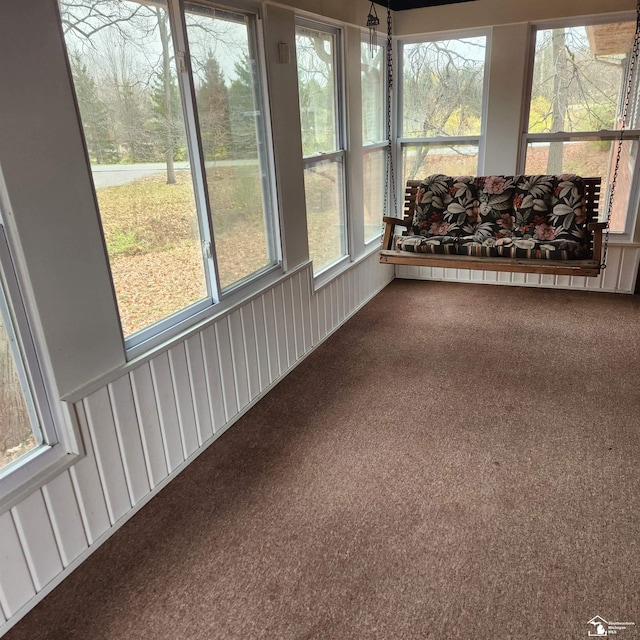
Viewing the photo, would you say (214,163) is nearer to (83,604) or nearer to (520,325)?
(83,604)

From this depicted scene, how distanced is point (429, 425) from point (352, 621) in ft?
3.79

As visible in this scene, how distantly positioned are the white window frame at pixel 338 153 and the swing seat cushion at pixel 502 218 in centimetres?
51

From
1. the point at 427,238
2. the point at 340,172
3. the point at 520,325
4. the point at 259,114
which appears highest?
the point at 259,114

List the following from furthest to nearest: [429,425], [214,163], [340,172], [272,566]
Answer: [340,172] < [429,425] < [214,163] < [272,566]

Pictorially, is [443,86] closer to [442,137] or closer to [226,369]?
[442,137]

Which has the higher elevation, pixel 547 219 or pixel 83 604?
pixel 547 219

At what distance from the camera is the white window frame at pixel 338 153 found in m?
3.31

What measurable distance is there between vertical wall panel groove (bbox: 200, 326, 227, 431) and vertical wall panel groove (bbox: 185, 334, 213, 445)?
0.02 meters

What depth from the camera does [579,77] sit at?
391 centimetres

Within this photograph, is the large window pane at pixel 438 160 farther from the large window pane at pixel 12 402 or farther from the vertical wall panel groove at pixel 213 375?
the large window pane at pixel 12 402

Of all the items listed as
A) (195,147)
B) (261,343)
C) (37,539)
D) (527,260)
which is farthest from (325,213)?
(37,539)

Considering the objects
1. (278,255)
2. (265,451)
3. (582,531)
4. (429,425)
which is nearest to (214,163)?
(278,255)

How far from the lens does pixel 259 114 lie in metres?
2.68

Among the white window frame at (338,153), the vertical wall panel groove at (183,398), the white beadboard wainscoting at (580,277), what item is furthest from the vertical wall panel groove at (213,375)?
the white beadboard wainscoting at (580,277)
